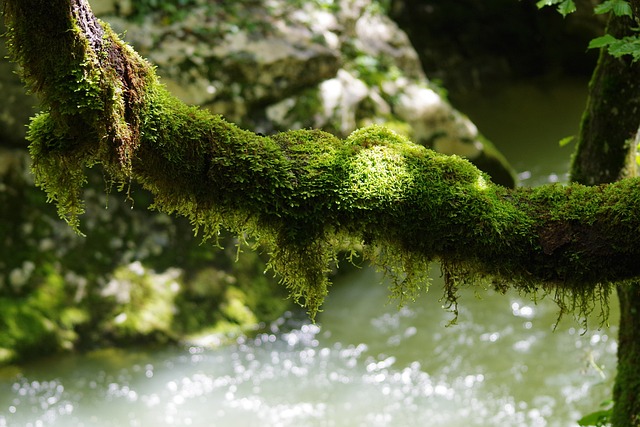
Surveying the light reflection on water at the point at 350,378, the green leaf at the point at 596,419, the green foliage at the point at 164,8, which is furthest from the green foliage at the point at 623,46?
the green foliage at the point at 164,8

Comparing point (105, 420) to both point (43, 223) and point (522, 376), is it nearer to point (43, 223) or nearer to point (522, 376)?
point (43, 223)

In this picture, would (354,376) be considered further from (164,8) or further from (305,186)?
(164,8)

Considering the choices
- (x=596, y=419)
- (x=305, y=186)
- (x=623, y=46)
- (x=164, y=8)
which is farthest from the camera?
(x=164, y=8)

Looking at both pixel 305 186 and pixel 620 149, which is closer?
pixel 305 186

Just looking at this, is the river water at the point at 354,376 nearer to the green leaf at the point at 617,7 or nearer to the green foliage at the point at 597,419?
the green foliage at the point at 597,419

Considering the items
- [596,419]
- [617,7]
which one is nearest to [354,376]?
[596,419]

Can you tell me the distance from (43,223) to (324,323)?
2852 millimetres

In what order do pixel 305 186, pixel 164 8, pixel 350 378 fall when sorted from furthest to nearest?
pixel 164 8 < pixel 350 378 < pixel 305 186

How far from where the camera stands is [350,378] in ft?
17.9

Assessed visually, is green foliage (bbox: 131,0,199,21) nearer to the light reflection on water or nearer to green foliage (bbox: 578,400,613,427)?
the light reflection on water

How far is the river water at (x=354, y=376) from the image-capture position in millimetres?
5000

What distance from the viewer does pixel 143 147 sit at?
2.16m

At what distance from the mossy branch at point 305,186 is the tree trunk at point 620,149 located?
1.26m

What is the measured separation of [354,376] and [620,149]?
310cm
